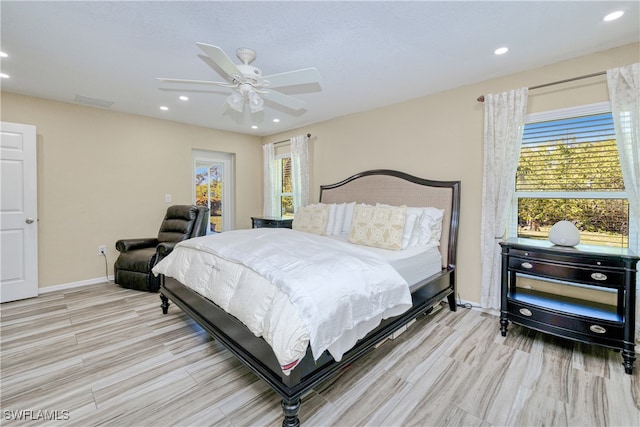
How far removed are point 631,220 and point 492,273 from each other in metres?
1.14

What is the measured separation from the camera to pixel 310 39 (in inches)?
89.5

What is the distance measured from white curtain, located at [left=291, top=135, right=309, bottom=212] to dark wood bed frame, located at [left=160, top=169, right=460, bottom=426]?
0.41m

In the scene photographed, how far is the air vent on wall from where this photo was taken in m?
3.61

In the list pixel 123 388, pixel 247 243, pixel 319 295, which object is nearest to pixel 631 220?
pixel 319 295

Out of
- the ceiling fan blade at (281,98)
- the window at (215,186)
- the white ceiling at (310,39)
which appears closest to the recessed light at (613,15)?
the white ceiling at (310,39)

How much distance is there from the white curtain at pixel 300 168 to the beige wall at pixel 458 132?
65 centimetres

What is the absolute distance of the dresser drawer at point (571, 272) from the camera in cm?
211

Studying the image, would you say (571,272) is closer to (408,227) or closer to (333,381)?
(408,227)

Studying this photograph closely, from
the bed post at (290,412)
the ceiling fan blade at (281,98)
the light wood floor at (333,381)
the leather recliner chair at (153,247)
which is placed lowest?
the light wood floor at (333,381)

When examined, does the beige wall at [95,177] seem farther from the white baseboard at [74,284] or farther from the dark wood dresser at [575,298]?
the dark wood dresser at [575,298]

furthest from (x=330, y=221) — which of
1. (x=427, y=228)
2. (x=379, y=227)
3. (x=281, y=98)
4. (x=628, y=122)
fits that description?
(x=628, y=122)

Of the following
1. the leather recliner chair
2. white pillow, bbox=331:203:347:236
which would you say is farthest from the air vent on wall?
white pillow, bbox=331:203:347:236

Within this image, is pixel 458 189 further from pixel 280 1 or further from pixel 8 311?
pixel 8 311

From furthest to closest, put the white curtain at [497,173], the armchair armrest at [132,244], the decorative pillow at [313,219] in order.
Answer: the armchair armrest at [132,244] → the decorative pillow at [313,219] → the white curtain at [497,173]
